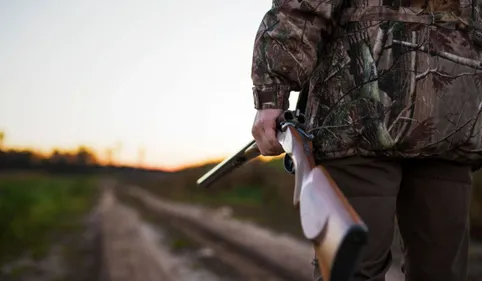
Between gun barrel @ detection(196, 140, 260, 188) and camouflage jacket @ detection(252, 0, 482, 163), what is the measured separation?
583 mm

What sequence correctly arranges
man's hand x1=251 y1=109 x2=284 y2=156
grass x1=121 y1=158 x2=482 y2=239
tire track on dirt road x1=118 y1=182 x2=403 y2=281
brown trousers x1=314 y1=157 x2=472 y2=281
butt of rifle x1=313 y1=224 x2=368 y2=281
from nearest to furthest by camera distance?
butt of rifle x1=313 y1=224 x2=368 y2=281 → brown trousers x1=314 y1=157 x2=472 y2=281 → man's hand x1=251 y1=109 x2=284 y2=156 → tire track on dirt road x1=118 y1=182 x2=403 y2=281 → grass x1=121 y1=158 x2=482 y2=239

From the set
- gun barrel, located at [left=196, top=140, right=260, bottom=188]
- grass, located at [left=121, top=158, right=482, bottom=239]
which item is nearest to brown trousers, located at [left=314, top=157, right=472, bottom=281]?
gun barrel, located at [left=196, top=140, right=260, bottom=188]

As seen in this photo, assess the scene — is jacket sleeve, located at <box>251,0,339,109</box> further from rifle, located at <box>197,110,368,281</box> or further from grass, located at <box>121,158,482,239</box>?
grass, located at <box>121,158,482,239</box>

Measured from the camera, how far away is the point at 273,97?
2.10 m

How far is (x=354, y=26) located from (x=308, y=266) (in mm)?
4830

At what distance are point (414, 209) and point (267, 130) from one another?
1.60ft

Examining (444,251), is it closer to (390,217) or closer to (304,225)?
(390,217)

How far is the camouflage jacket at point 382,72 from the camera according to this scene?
77.9 inches

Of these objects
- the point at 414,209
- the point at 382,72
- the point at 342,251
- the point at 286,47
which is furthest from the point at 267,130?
the point at 342,251

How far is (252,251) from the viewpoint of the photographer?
8.08 m

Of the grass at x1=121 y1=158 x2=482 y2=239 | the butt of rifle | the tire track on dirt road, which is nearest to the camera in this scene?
the butt of rifle

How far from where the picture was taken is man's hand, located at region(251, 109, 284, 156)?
2070 mm

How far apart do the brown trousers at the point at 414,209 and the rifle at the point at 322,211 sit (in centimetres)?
15

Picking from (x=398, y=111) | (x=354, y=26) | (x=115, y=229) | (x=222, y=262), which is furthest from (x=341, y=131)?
(x=115, y=229)
